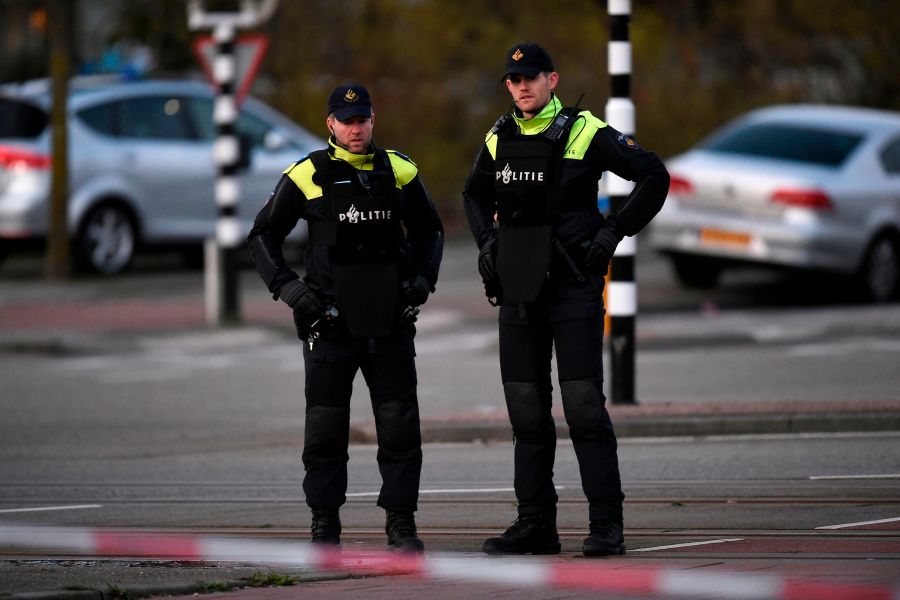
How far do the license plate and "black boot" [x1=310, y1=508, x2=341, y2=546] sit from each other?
10558 millimetres

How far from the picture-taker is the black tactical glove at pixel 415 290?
7965mm

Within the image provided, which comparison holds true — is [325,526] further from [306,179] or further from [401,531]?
[306,179]

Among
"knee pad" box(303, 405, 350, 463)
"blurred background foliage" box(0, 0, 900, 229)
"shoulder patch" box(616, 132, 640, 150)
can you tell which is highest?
"blurred background foliage" box(0, 0, 900, 229)

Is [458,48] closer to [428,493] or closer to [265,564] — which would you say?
[428,493]

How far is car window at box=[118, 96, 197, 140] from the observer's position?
21422 millimetres

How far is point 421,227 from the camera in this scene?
8.17 metres

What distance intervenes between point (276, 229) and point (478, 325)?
10.0m

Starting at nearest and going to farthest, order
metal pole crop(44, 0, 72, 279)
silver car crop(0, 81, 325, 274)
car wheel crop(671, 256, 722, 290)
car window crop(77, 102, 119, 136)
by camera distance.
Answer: car wheel crop(671, 256, 722, 290), metal pole crop(44, 0, 72, 279), silver car crop(0, 81, 325, 274), car window crop(77, 102, 119, 136)

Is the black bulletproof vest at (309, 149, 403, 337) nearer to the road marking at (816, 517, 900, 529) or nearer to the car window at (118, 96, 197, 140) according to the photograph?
the road marking at (816, 517, 900, 529)

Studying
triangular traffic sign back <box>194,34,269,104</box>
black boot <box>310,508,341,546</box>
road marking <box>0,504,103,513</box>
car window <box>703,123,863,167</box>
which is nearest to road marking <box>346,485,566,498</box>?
road marking <box>0,504,103,513</box>

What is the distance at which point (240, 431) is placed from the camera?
1232 cm

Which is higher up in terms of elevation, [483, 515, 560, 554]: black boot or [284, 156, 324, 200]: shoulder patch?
[284, 156, 324, 200]: shoulder patch

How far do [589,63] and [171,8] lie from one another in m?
8.11

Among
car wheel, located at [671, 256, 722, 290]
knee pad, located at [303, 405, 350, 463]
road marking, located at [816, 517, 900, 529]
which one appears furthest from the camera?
car wheel, located at [671, 256, 722, 290]
